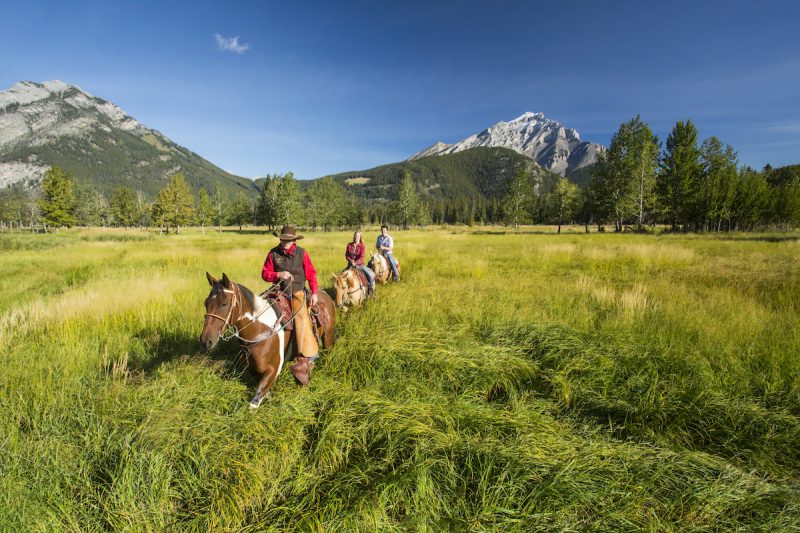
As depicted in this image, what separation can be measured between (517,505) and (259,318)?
350 cm

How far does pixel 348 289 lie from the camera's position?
25.8ft

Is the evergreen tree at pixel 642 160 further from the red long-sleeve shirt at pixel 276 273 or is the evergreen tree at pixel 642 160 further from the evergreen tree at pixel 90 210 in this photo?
the evergreen tree at pixel 90 210

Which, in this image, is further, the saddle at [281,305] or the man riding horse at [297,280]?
the man riding horse at [297,280]

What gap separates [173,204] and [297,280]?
61.5 metres

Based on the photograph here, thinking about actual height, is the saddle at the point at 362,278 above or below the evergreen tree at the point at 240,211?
below

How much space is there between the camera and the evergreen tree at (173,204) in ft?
168

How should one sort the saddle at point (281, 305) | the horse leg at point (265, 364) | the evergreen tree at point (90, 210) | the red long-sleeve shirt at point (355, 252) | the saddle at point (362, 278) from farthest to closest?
the evergreen tree at point (90, 210)
the red long-sleeve shirt at point (355, 252)
the saddle at point (362, 278)
the saddle at point (281, 305)
the horse leg at point (265, 364)

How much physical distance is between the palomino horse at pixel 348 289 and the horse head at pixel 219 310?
3.88 metres

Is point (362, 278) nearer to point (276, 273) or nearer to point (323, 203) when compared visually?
point (276, 273)

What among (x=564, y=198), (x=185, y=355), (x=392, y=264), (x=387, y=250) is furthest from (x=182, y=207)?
(x=564, y=198)

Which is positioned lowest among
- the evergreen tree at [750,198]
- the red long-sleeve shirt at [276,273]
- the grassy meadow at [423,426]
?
the grassy meadow at [423,426]

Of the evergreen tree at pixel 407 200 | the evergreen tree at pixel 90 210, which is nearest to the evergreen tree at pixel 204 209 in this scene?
the evergreen tree at pixel 90 210

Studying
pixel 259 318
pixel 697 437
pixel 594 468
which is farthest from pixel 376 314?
pixel 697 437

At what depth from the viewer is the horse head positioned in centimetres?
340
